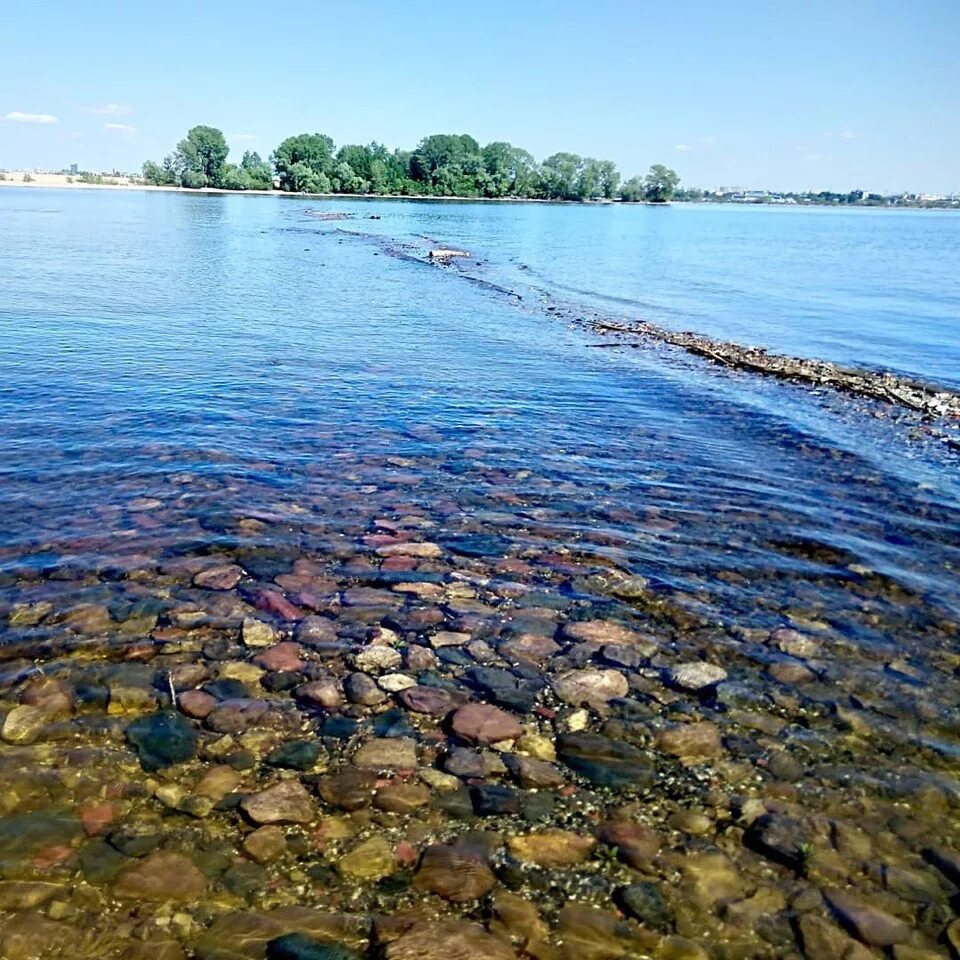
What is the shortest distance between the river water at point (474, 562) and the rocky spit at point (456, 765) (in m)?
0.04

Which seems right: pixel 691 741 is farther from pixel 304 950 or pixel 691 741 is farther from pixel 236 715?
pixel 236 715

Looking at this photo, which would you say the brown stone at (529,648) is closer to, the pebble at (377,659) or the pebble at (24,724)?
the pebble at (377,659)

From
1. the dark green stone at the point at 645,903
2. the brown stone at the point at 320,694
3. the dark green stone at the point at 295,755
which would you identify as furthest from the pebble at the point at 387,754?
the dark green stone at the point at 645,903

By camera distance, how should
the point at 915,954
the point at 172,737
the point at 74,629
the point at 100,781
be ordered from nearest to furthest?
the point at 915,954 → the point at 100,781 → the point at 172,737 → the point at 74,629

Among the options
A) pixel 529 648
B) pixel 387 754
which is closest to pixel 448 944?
pixel 387 754

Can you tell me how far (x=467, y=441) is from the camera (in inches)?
570

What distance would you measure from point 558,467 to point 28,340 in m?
17.0

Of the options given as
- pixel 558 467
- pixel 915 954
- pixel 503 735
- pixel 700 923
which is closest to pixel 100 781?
pixel 503 735

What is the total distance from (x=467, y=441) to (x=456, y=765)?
29.9ft

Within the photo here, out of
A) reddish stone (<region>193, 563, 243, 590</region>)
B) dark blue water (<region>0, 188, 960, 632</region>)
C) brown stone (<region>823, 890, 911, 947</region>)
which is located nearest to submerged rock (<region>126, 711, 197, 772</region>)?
reddish stone (<region>193, 563, 243, 590</region>)

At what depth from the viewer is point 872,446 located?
15.3m

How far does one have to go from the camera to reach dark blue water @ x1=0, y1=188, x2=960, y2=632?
9773 mm

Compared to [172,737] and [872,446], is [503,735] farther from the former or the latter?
[872,446]

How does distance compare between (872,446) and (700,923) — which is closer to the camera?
(700,923)
